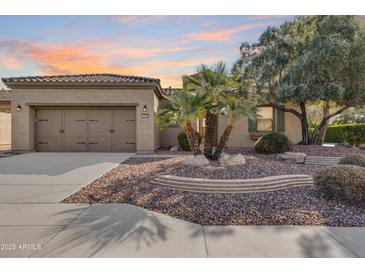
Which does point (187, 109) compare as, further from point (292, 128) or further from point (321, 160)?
point (292, 128)

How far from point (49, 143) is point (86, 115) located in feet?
9.32

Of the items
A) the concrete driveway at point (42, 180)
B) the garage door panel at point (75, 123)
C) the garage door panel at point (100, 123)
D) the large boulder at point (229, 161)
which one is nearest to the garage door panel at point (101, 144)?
the garage door panel at point (100, 123)

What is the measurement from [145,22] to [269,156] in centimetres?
861

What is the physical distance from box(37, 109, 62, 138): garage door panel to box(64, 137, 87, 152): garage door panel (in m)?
0.69

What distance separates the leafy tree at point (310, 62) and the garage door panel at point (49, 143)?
467 inches

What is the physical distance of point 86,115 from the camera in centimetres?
1548

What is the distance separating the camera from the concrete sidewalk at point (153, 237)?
11.5ft

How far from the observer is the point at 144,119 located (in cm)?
1459

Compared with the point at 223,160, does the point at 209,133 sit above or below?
above

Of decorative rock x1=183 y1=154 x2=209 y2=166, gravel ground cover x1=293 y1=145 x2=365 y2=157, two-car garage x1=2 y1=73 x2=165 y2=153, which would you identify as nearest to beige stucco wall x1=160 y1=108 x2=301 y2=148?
gravel ground cover x1=293 y1=145 x2=365 y2=157

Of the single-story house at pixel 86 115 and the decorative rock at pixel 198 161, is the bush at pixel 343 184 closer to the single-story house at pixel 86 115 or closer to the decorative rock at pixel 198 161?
the decorative rock at pixel 198 161

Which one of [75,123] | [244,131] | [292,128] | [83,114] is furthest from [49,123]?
[292,128]

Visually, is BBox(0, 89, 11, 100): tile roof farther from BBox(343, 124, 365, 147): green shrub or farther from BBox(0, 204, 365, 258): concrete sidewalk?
BBox(343, 124, 365, 147): green shrub
